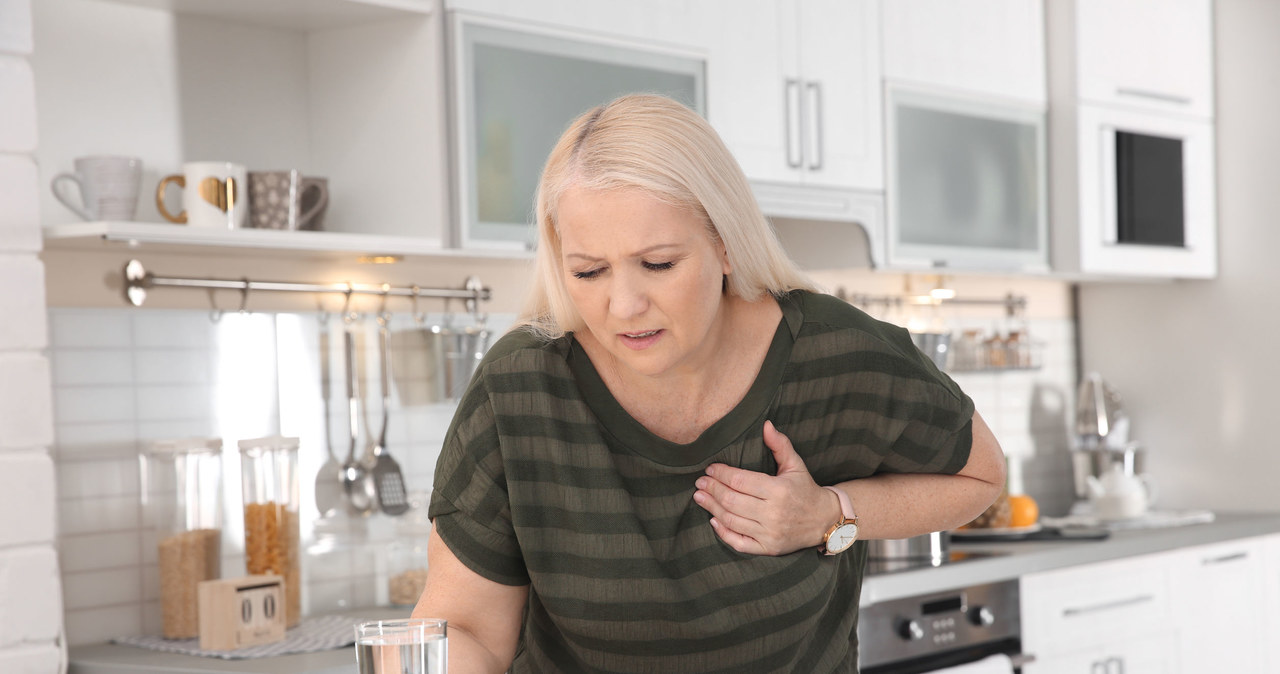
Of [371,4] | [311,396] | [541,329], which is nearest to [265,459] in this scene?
[311,396]

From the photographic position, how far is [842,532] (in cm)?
139

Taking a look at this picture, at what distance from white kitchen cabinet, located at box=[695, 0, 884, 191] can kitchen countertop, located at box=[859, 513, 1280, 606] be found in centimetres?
84

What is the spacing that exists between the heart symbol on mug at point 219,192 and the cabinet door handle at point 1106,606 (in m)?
1.93

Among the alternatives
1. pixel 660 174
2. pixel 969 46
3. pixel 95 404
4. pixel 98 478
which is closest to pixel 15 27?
pixel 95 404

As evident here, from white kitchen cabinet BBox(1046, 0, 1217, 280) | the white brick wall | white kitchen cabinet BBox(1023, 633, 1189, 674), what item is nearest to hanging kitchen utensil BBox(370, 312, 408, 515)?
the white brick wall

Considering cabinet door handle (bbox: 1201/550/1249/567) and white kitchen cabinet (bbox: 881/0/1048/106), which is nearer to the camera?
white kitchen cabinet (bbox: 881/0/1048/106)

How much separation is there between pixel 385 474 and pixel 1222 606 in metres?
2.06

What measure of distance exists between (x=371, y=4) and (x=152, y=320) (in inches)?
25.7

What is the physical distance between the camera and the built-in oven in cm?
256

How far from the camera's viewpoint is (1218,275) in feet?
11.9

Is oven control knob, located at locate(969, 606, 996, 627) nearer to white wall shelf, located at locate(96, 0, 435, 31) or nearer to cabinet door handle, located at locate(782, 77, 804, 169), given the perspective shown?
cabinet door handle, located at locate(782, 77, 804, 169)

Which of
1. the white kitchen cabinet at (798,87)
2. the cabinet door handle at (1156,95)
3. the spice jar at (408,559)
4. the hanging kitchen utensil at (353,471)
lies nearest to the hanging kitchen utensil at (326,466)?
the hanging kitchen utensil at (353,471)

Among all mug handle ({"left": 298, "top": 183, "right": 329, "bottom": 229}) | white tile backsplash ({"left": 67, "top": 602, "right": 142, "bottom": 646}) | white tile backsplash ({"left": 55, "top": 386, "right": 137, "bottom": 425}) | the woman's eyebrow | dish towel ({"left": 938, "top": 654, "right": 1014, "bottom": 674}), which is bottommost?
dish towel ({"left": 938, "top": 654, "right": 1014, "bottom": 674})

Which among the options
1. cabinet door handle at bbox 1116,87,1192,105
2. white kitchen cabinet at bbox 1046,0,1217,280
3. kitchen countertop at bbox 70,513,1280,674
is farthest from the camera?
cabinet door handle at bbox 1116,87,1192,105
